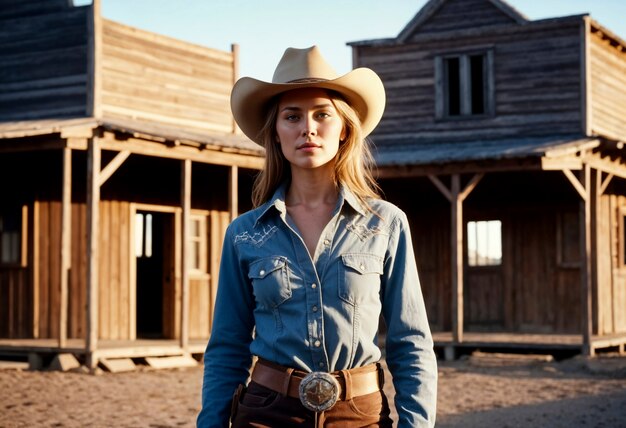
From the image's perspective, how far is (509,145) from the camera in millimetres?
16688

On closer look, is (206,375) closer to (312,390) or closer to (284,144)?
(312,390)

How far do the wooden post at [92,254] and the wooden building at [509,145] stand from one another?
5.36 meters

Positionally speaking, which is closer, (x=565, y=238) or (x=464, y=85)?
(x=565, y=238)

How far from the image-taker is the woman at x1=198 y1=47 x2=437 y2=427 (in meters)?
2.82

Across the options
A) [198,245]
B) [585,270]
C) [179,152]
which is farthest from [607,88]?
[179,152]

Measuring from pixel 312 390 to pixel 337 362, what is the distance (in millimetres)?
129

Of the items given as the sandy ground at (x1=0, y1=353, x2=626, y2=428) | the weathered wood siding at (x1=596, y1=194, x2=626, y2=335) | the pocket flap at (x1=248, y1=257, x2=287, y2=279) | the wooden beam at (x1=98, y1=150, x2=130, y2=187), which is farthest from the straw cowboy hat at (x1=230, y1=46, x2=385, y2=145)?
the weathered wood siding at (x1=596, y1=194, x2=626, y2=335)

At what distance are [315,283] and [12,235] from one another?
13.0 metres

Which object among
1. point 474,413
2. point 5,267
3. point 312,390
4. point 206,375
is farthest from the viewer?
point 5,267

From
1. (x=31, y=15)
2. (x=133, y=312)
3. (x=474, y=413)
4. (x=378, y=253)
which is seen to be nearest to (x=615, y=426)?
(x=474, y=413)

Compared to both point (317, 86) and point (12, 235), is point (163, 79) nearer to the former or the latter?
point (12, 235)

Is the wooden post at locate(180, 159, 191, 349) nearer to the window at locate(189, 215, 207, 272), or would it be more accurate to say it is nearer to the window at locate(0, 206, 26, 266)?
the window at locate(189, 215, 207, 272)

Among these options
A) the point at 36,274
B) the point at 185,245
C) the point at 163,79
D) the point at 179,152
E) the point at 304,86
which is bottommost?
the point at 36,274

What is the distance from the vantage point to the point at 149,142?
14000 mm
